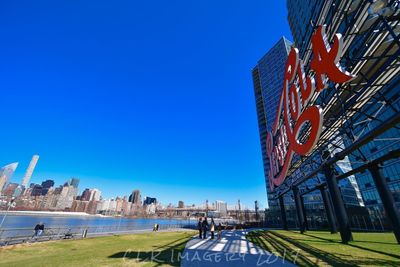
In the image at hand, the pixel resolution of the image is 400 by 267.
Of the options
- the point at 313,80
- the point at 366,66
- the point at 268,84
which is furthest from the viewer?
the point at 268,84

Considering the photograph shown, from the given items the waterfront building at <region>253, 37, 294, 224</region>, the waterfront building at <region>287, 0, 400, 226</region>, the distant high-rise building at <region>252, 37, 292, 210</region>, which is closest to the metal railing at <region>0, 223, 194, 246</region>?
the waterfront building at <region>287, 0, 400, 226</region>

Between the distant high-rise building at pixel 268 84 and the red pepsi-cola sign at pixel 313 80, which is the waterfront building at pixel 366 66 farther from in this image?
the distant high-rise building at pixel 268 84

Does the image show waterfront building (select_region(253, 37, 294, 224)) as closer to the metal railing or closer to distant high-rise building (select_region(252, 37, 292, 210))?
distant high-rise building (select_region(252, 37, 292, 210))

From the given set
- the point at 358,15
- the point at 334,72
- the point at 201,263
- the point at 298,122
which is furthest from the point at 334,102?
the point at 201,263

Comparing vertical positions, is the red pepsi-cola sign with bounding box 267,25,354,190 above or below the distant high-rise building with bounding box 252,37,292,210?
below

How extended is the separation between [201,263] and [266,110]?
89426 millimetres

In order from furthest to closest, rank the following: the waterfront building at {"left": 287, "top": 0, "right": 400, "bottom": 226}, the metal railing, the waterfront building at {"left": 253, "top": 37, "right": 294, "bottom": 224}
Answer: the waterfront building at {"left": 253, "top": 37, "right": 294, "bottom": 224}, the metal railing, the waterfront building at {"left": 287, "top": 0, "right": 400, "bottom": 226}

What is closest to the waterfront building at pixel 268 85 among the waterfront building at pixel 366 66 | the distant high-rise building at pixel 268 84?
the distant high-rise building at pixel 268 84

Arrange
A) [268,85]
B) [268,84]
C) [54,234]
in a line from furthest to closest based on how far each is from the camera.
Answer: [268,84] < [268,85] < [54,234]

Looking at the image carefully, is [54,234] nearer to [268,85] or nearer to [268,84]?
[268,85]

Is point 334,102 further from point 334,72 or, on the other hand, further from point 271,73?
point 271,73

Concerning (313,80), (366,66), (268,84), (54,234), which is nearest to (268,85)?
(268,84)

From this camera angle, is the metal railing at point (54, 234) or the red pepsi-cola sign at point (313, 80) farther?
the metal railing at point (54, 234)

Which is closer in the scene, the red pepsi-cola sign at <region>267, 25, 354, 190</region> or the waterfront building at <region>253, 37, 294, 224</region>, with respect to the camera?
the red pepsi-cola sign at <region>267, 25, 354, 190</region>
